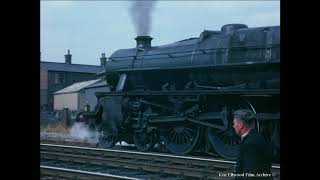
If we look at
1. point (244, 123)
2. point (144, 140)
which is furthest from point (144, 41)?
point (244, 123)

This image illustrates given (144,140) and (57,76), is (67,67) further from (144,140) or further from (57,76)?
(144,140)

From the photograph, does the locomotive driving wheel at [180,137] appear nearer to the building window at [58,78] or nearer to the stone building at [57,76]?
the stone building at [57,76]

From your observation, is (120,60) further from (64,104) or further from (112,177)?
(64,104)

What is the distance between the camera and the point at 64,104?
3872 centimetres

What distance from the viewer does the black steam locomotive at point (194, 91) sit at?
937cm

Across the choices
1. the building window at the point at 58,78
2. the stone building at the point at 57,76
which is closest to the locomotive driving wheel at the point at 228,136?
the stone building at the point at 57,76

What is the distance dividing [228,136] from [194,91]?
1.44 m

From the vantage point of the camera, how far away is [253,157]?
3.18m

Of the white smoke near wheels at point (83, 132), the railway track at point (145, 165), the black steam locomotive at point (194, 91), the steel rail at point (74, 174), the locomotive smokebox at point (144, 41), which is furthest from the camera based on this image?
the white smoke near wheels at point (83, 132)

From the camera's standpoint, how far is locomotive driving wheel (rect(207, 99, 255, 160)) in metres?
9.45
